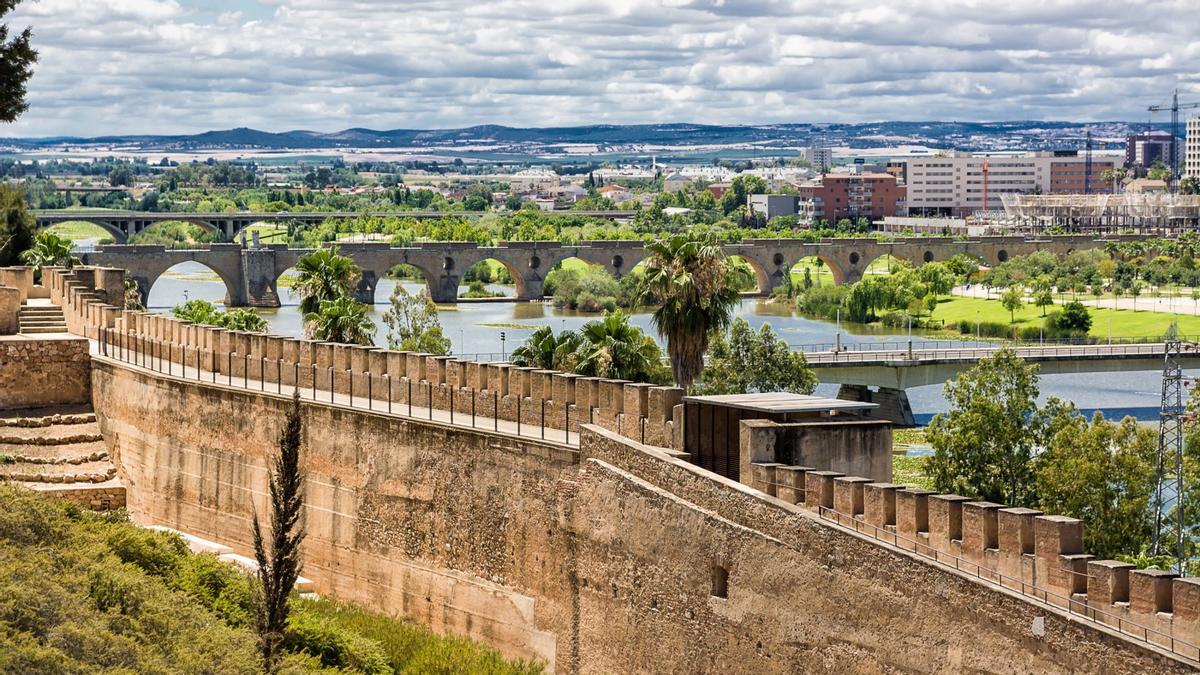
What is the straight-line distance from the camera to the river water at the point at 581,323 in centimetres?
7300

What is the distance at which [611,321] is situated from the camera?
35.4 m

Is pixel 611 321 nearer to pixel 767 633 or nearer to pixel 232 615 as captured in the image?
pixel 232 615

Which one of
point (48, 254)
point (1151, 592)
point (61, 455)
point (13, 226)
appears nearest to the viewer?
point (1151, 592)

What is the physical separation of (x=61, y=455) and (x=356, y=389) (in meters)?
6.96

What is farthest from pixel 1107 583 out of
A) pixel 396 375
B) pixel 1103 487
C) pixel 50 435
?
pixel 50 435

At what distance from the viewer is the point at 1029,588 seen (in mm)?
18734

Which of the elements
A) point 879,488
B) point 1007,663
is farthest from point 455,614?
point 1007,663

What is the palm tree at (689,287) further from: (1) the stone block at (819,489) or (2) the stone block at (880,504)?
(2) the stone block at (880,504)

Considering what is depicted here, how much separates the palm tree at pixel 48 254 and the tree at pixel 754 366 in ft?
55.3

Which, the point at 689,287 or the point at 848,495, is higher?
the point at 689,287

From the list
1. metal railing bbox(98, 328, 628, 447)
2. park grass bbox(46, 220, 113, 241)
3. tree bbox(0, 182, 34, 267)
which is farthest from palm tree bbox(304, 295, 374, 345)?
park grass bbox(46, 220, 113, 241)

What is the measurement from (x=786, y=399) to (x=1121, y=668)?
26.2ft

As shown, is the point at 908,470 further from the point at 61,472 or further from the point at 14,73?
the point at 14,73

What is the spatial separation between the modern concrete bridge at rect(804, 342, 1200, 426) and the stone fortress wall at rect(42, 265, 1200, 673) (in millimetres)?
38716
